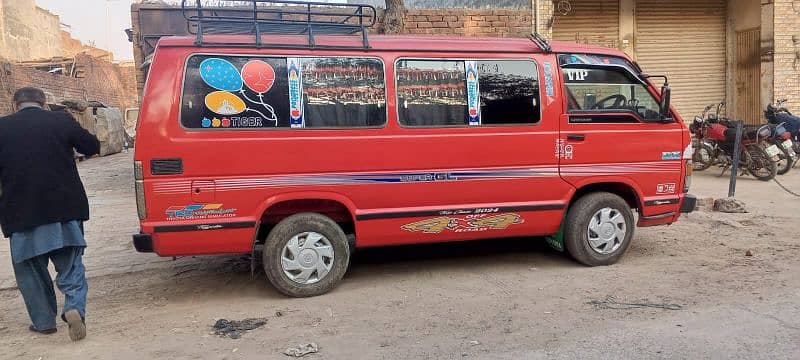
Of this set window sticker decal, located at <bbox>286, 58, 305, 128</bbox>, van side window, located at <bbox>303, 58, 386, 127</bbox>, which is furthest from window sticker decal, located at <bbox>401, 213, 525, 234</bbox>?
window sticker decal, located at <bbox>286, 58, 305, 128</bbox>

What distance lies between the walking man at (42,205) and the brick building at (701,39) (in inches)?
356

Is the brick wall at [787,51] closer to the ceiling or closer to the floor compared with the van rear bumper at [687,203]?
closer to the ceiling

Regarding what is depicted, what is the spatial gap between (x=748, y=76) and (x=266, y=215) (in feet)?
44.3

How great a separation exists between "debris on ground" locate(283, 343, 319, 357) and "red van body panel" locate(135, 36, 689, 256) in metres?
1.12

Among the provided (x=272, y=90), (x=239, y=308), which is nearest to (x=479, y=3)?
(x=272, y=90)

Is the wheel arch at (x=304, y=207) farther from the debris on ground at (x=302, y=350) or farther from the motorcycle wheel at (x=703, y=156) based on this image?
the motorcycle wheel at (x=703, y=156)

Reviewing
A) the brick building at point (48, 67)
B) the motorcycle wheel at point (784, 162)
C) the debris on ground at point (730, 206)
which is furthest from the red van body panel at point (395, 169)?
the brick building at point (48, 67)

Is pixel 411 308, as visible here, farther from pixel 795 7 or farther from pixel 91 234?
pixel 795 7

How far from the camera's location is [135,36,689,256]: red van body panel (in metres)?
4.34

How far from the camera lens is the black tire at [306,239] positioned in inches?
182

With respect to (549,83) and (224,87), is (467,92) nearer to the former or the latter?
(549,83)

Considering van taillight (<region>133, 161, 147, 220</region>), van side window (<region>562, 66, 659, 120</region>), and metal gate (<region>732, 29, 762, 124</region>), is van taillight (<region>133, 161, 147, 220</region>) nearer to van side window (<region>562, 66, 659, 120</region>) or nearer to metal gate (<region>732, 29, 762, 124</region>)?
van side window (<region>562, 66, 659, 120</region>)

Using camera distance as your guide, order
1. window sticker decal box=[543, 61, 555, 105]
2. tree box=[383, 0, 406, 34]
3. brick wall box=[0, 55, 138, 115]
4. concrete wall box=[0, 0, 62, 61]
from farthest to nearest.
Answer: concrete wall box=[0, 0, 62, 61]
brick wall box=[0, 55, 138, 115]
tree box=[383, 0, 406, 34]
window sticker decal box=[543, 61, 555, 105]

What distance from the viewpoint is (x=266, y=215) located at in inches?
185
